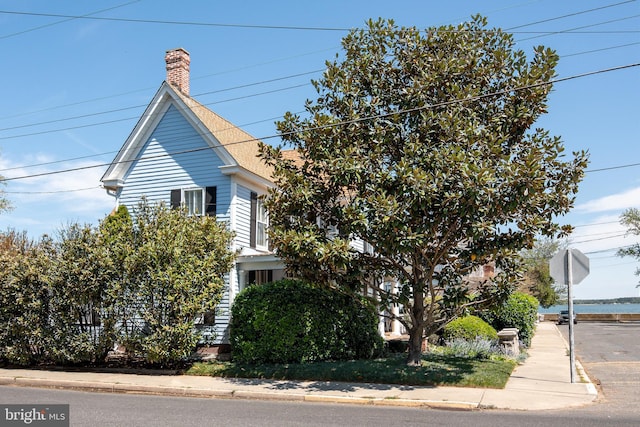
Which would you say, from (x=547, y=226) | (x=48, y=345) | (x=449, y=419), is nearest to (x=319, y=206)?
(x=547, y=226)

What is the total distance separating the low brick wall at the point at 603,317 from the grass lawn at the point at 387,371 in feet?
147

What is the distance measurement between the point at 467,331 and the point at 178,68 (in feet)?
47.1

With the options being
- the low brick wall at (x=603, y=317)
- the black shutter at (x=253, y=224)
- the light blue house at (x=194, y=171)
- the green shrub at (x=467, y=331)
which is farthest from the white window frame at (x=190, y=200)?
the low brick wall at (x=603, y=317)

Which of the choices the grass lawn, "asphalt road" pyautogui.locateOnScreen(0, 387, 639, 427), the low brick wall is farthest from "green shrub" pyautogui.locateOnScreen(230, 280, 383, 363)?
the low brick wall

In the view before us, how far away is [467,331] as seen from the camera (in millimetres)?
20438

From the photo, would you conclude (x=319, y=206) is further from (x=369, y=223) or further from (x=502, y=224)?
(x=502, y=224)

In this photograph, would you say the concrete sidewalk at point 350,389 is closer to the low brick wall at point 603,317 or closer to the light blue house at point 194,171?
the light blue house at point 194,171

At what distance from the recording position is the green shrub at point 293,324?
15.7 meters

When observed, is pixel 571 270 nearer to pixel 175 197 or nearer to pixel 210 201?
pixel 210 201

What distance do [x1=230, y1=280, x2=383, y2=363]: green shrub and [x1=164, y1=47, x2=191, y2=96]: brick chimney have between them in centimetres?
916

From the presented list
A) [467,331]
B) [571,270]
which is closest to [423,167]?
[571,270]

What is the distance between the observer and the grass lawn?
1323 centimetres

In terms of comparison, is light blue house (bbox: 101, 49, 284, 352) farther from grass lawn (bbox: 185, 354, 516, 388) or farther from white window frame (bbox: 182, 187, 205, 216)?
grass lawn (bbox: 185, 354, 516, 388)

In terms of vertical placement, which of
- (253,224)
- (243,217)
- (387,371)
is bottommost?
(387,371)
